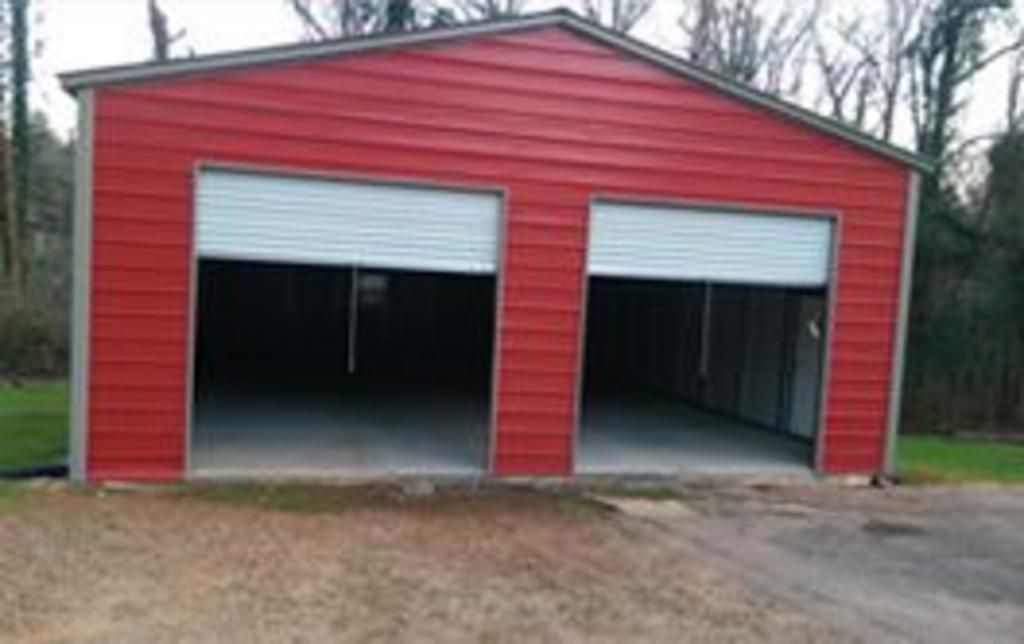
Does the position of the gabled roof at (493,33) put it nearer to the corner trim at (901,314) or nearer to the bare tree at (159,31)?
the corner trim at (901,314)

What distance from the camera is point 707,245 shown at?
9.80 metres

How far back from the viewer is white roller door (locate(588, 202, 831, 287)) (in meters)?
9.54

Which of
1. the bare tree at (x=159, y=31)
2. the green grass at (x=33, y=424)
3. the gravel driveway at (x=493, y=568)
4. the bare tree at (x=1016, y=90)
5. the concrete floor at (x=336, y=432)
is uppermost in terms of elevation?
the bare tree at (x=159, y=31)

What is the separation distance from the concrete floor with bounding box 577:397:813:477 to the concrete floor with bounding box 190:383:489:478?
4.07 ft

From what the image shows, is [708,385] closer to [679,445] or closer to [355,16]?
[679,445]

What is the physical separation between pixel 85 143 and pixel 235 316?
1407 centimetres

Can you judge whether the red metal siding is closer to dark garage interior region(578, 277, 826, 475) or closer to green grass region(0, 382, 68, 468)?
dark garage interior region(578, 277, 826, 475)

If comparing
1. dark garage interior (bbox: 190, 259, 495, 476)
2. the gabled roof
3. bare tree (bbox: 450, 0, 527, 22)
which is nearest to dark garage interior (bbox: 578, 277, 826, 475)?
dark garage interior (bbox: 190, 259, 495, 476)

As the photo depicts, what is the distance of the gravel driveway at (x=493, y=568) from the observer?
211 inches

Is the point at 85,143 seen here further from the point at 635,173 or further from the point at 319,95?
the point at 635,173

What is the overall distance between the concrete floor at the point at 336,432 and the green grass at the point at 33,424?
1.32 meters

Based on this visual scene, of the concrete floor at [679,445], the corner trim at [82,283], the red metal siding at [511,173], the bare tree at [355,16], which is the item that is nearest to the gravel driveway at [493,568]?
the corner trim at [82,283]

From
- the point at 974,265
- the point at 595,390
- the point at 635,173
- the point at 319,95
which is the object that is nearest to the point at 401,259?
the point at 319,95

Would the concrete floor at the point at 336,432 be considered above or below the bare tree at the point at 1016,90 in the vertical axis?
below
